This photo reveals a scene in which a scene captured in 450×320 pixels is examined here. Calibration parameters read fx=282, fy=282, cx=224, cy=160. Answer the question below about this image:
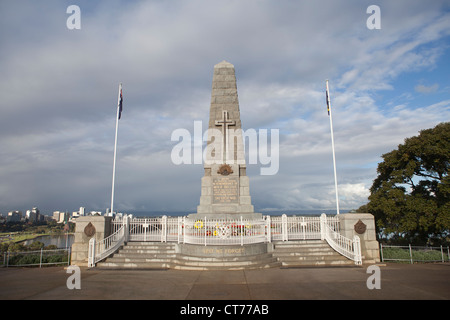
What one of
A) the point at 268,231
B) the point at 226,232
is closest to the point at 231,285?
the point at 226,232

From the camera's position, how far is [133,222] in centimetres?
1370

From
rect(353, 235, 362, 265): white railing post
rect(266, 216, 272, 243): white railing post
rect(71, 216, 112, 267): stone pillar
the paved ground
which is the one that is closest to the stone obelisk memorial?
rect(266, 216, 272, 243): white railing post

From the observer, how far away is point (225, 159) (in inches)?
742

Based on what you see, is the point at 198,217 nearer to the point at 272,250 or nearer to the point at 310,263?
the point at 272,250

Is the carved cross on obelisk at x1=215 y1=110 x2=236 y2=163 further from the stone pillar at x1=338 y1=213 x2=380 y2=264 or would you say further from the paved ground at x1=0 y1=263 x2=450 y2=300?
the paved ground at x1=0 y1=263 x2=450 y2=300

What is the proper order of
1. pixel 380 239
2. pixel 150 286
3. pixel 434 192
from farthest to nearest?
pixel 380 239 → pixel 434 192 → pixel 150 286

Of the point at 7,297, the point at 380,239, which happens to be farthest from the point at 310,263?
the point at 380,239

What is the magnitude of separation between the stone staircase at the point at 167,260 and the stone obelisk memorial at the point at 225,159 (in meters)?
5.14

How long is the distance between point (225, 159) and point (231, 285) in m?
11.4

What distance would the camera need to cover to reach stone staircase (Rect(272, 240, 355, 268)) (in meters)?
11.7

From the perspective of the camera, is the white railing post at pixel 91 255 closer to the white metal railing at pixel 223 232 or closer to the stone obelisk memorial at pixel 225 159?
the white metal railing at pixel 223 232

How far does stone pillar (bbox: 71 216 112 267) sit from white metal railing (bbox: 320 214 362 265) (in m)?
10.3

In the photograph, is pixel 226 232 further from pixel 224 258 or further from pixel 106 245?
pixel 106 245

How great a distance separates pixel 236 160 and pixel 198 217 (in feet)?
14.7
